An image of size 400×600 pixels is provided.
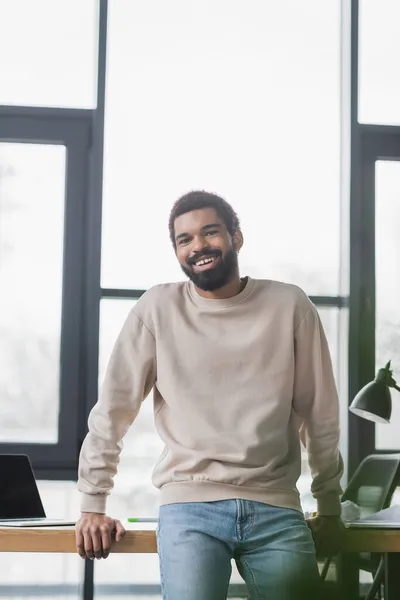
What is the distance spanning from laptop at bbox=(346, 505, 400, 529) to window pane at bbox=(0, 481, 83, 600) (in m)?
1.24

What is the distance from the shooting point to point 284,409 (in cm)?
190

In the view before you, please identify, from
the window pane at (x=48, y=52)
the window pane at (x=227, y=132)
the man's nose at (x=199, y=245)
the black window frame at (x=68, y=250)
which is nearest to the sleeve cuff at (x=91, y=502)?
the man's nose at (x=199, y=245)

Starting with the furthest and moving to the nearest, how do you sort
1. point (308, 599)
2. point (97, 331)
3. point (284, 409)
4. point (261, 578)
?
point (97, 331) < point (284, 409) < point (261, 578) < point (308, 599)

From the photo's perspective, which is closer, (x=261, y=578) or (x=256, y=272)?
(x=261, y=578)

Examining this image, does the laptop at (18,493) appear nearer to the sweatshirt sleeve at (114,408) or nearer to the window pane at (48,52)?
the sweatshirt sleeve at (114,408)

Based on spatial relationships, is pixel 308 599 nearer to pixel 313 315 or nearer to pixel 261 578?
pixel 261 578

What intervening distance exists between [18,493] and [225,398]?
31.5 inches

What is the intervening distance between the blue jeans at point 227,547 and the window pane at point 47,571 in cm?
129

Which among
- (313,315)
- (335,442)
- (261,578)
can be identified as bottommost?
(261,578)

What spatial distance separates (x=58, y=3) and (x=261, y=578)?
2451 millimetres

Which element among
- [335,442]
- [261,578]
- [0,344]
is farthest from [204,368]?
[0,344]

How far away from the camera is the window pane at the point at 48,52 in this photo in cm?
317

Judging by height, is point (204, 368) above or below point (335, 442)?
above

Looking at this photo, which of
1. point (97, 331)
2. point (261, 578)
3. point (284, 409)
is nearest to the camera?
point (261, 578)
